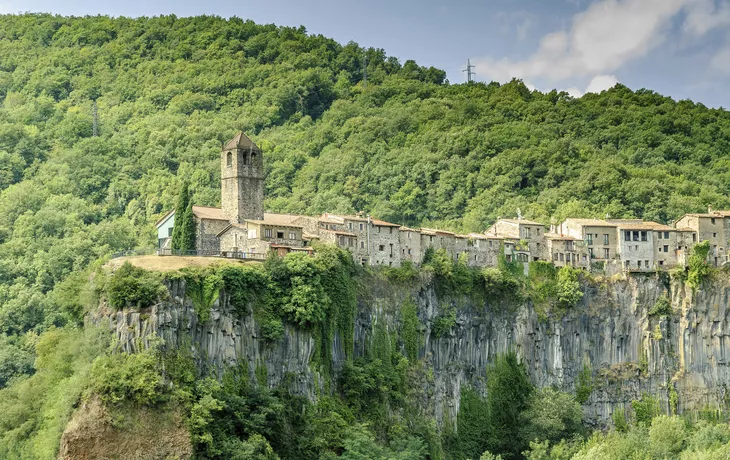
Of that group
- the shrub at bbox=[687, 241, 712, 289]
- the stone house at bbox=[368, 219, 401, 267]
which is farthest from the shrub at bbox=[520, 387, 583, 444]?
the shrub at bbox=[687, 241, 712, 289]

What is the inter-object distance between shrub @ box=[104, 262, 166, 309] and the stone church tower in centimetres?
1732

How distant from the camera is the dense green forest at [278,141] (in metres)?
110

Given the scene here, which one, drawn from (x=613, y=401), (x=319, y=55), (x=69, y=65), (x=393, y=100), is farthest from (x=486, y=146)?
(x=69, y=65)

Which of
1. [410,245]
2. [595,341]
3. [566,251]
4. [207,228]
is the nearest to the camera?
[207,228]

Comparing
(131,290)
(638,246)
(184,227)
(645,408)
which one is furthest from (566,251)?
(131,290)

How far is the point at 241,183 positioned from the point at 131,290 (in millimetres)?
20046

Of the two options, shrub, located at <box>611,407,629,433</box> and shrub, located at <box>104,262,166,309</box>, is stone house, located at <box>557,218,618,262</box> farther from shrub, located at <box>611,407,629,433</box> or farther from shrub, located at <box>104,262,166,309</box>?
shrub, located at <box>104,262,166,309</box>

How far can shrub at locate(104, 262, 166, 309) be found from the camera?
67.4 m

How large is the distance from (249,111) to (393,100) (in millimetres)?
16754

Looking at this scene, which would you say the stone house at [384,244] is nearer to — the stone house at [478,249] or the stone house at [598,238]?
the stone house at [478,249]

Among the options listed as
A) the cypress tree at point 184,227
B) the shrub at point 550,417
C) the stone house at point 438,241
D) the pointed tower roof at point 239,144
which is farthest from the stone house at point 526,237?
the cypress tree at point 184,227

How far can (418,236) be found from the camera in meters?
89.9

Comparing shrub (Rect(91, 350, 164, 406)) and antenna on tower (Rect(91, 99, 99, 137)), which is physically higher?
antenna on tower (Rect(91, 99, 99, 137))

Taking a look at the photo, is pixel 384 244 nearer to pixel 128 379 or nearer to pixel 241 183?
pixel 241 183
